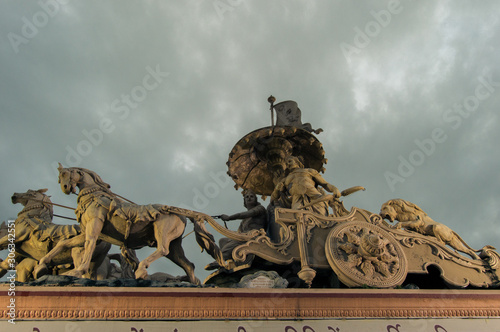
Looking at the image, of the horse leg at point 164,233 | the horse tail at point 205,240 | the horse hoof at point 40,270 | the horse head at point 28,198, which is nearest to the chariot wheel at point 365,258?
the horse tail at point 205,240

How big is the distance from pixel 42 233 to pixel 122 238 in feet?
6.98

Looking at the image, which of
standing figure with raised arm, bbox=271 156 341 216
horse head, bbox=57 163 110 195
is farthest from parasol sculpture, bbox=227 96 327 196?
horse head, bbox=57 163 110 195

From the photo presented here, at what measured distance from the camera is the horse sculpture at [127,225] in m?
8.14

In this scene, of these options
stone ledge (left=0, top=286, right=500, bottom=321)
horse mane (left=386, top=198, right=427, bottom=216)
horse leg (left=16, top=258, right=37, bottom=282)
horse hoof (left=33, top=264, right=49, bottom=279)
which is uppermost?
horse mane (left=386, top=198, right=427, bottom=216)

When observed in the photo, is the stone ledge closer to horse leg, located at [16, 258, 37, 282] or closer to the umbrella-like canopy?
horse leg, located at [16, 258, 37, 282]

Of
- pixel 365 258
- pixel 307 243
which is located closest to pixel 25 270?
pixel 307 243

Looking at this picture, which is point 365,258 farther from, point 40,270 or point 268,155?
point 40,270

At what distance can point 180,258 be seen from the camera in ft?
28.2

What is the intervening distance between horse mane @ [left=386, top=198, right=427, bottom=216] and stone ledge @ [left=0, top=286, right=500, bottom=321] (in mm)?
2466

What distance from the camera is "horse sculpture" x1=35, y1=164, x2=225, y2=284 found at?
26.7ft

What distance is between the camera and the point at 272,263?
8773 mm

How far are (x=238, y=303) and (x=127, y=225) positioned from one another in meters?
2.81

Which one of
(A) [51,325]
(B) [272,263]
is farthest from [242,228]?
(A) [51,325]

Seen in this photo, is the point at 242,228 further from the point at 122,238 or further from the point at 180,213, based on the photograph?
the point at 122,238
